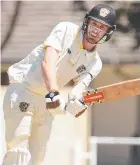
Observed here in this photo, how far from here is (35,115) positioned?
405cm

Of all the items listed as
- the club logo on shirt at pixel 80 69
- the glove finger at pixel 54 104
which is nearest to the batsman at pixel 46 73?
the club logo on shirt at pixel 80 69

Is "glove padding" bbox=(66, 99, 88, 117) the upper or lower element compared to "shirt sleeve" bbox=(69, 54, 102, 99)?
lower

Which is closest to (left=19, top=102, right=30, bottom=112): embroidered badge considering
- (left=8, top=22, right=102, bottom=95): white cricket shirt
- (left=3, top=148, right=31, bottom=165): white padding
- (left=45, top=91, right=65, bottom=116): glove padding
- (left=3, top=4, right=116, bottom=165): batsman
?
(left=3, top=4, right=116, bottom=165): batsman

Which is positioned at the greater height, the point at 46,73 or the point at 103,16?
the point at 103,16

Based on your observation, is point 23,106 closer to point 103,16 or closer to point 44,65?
point 44,65

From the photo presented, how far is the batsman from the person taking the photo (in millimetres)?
3762

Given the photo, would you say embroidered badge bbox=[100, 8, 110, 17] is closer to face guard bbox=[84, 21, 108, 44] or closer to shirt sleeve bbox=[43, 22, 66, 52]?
face guard bbox=[84, 21, 108, 44]

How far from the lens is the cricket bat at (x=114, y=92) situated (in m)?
3.77

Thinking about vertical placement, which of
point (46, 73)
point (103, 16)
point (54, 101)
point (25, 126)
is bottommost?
point (25, 126)

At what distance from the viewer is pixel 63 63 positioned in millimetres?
3916

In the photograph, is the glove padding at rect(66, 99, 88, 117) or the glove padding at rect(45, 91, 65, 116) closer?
the glove padding at rect(45, 91, 65, 116)

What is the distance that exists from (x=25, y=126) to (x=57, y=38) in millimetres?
551

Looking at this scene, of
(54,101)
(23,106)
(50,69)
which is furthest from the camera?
(23,106)

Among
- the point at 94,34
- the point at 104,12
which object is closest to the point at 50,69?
the point at 94,34
